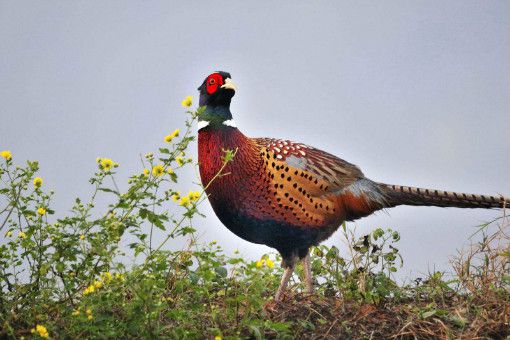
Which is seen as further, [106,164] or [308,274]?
[308,274]

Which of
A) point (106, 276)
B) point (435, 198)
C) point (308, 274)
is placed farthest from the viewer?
point (435, 198)

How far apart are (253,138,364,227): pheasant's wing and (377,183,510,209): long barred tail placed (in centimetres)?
42

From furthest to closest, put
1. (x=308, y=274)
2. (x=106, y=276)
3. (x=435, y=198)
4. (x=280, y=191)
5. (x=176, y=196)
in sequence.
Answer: (x=435, y=198) → (x=308, y=274) → (x=280, y=191) → (x=176, y=196) → (x=106, y=276)

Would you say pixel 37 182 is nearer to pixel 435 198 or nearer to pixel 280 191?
pixel 280 191

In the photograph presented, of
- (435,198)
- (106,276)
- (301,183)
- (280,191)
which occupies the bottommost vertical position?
(106,276)

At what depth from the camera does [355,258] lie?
5887 millimetres

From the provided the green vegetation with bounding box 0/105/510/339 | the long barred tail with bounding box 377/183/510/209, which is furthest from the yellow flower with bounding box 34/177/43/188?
the long barred tail with bounding box 377/183/510/209

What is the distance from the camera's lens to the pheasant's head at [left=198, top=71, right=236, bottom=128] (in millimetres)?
5938

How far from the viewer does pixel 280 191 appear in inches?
225

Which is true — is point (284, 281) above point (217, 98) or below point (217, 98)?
below

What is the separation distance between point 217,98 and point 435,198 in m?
2.12

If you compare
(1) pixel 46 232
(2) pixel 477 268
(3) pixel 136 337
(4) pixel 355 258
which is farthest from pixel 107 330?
(2) pixel 477 268

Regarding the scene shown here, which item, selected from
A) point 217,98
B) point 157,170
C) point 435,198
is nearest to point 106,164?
point 157,170

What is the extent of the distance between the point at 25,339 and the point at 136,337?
2.19 feet
